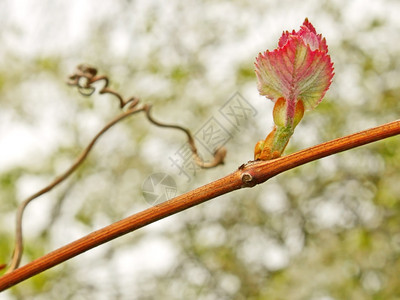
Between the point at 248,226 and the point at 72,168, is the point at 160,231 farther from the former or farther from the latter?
the point at 72,168

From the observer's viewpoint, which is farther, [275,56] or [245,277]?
[245,277]

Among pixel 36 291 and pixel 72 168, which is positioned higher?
pixel 36 291

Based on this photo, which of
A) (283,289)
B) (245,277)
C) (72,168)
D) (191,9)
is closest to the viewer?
(72,168)

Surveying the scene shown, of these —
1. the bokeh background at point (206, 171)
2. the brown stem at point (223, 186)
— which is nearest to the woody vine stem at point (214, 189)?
the brown stem at point (223, 186)

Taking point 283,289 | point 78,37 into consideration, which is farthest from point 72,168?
point 78,37

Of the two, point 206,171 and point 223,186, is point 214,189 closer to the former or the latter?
point 223,186

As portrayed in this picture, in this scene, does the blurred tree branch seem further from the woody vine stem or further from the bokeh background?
the bokeh background

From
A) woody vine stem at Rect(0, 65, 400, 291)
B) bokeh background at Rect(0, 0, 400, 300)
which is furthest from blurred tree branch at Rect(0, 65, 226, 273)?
bokeh background at Rect(0, 0, 400, 300)
